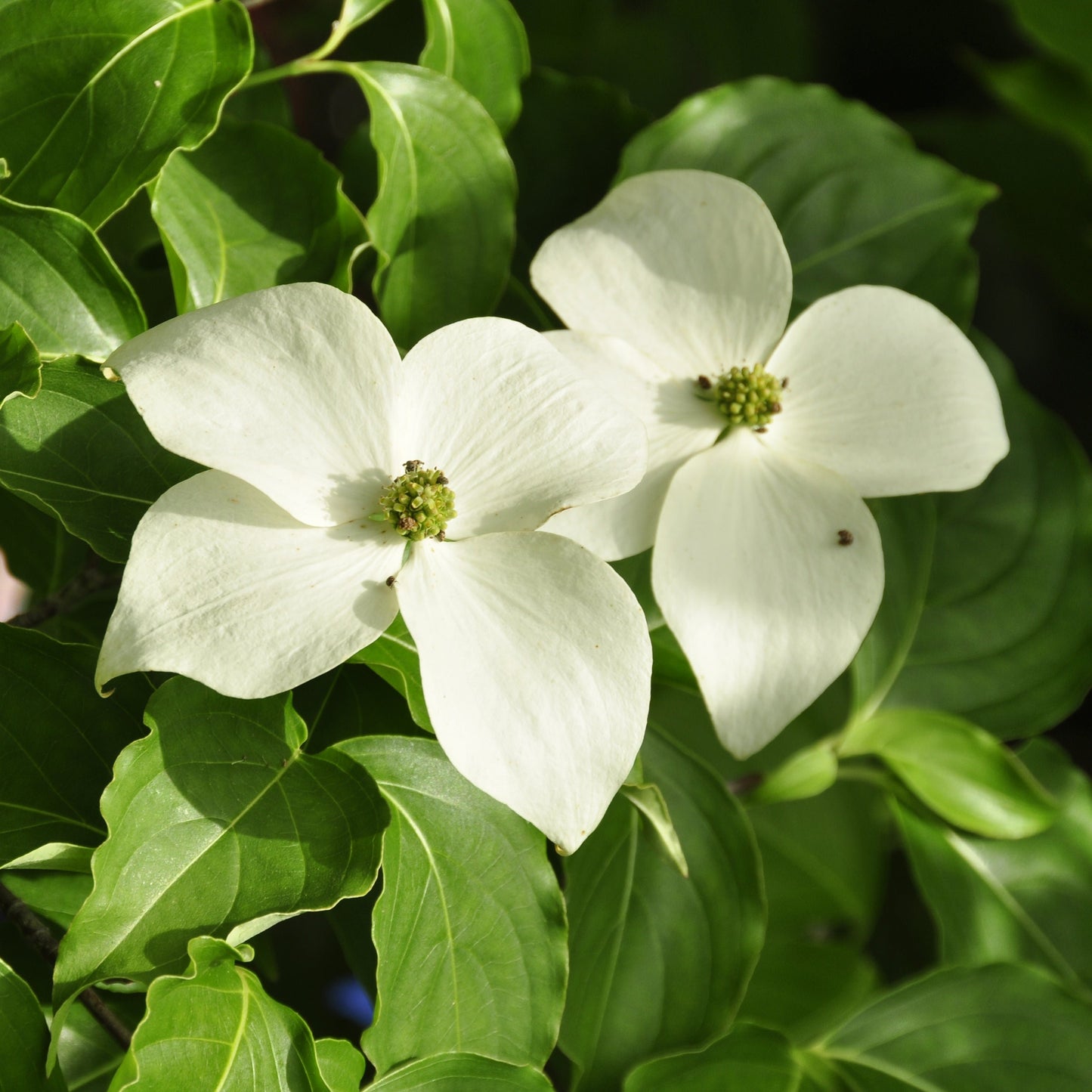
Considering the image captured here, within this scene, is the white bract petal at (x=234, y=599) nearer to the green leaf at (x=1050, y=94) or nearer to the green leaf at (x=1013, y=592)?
the green leaf at (x=1013, y=592)

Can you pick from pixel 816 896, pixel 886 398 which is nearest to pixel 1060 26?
pixel 886 398

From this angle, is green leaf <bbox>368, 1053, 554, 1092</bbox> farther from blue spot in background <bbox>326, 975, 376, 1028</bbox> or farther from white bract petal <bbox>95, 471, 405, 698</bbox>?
blue spot in background <bbox>326, 975, 376, 1028</bbox>

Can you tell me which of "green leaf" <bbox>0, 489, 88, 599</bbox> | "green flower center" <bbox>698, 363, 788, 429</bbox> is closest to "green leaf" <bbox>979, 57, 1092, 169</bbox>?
"green flower center" <bbox>698, 363, 788, 429</bbox>

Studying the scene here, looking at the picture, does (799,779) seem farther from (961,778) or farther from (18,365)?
(18,365)

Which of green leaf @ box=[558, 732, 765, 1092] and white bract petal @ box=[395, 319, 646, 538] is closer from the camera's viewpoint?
white bract petal @ box=[395, 319, 646, 538]

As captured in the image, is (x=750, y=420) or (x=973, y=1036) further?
(x=973, y=1036)

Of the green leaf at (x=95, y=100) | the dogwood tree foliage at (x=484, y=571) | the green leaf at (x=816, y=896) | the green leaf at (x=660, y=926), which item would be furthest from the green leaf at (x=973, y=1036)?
Result: the green leaf at (x=95, y=100)
